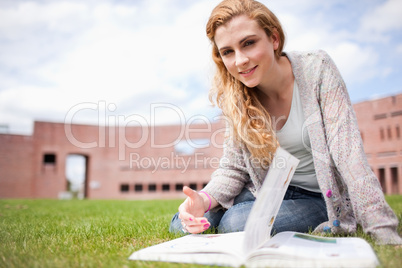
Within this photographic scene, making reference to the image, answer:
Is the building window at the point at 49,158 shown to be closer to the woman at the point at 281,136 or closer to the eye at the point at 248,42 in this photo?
the woman at the point at 281,136

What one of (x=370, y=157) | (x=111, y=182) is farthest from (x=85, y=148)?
(x=370, y=157)

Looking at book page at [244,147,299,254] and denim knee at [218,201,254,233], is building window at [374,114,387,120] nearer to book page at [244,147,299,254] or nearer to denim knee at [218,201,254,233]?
denim knee at [218,201,254,233]

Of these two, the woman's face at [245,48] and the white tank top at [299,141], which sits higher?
the woman's face at [245,48]

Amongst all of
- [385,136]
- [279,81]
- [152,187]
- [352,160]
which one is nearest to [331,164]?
[352,160]

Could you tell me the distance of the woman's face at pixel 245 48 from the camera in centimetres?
194

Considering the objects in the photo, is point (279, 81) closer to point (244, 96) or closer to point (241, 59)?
point (244, 96)

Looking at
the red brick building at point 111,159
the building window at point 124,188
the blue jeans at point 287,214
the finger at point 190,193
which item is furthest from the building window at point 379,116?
the finger at point 190,193

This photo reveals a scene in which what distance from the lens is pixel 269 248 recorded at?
4.48 feet

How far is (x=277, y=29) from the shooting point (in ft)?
6.85

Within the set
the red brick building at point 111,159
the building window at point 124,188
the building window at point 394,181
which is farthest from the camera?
the building window at point 124,188

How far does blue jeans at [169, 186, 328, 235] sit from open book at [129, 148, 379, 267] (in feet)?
1.22

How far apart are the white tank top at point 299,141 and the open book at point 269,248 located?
55cm

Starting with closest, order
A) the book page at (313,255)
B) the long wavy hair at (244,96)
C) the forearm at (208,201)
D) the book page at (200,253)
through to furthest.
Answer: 1. the book page at (313,255)
2. the book page at (200,253)
3. the long wavy hair at (244,96)
4. the forearm at (208,201)

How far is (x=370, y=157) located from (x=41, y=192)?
2286 centimetres
